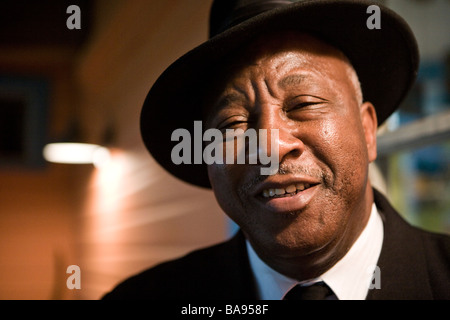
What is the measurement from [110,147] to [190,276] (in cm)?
225

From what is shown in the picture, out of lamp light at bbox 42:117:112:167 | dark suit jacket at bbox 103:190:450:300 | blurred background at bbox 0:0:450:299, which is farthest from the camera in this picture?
lamp light at bbox 42:117:112:167

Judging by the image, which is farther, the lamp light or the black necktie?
the lamp light

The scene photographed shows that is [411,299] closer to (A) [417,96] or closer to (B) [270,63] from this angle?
(B) [270,63]

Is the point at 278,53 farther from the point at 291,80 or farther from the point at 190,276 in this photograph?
the point at 190,276

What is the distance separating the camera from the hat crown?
0.91 metres

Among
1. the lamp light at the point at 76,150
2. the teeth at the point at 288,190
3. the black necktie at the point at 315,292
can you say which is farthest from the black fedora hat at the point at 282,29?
the lamp light at the point at 76,150

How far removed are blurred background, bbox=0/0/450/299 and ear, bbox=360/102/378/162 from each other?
0.36 m

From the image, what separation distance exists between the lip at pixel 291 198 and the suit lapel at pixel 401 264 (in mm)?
287

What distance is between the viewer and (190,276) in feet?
3.87

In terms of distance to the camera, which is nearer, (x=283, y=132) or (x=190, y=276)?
(x=283, y=132)

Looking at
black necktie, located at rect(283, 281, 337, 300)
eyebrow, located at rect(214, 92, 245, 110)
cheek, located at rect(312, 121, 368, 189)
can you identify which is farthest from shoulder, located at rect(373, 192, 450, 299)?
eyebrow, located at rect(214, 92, 245, 110)

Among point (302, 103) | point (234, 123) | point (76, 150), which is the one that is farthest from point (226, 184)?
point (76, 150)

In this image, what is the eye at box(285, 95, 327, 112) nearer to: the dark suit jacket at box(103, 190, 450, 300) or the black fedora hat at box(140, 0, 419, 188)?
the black fedora hat at box(140, 0, 419, 188)
